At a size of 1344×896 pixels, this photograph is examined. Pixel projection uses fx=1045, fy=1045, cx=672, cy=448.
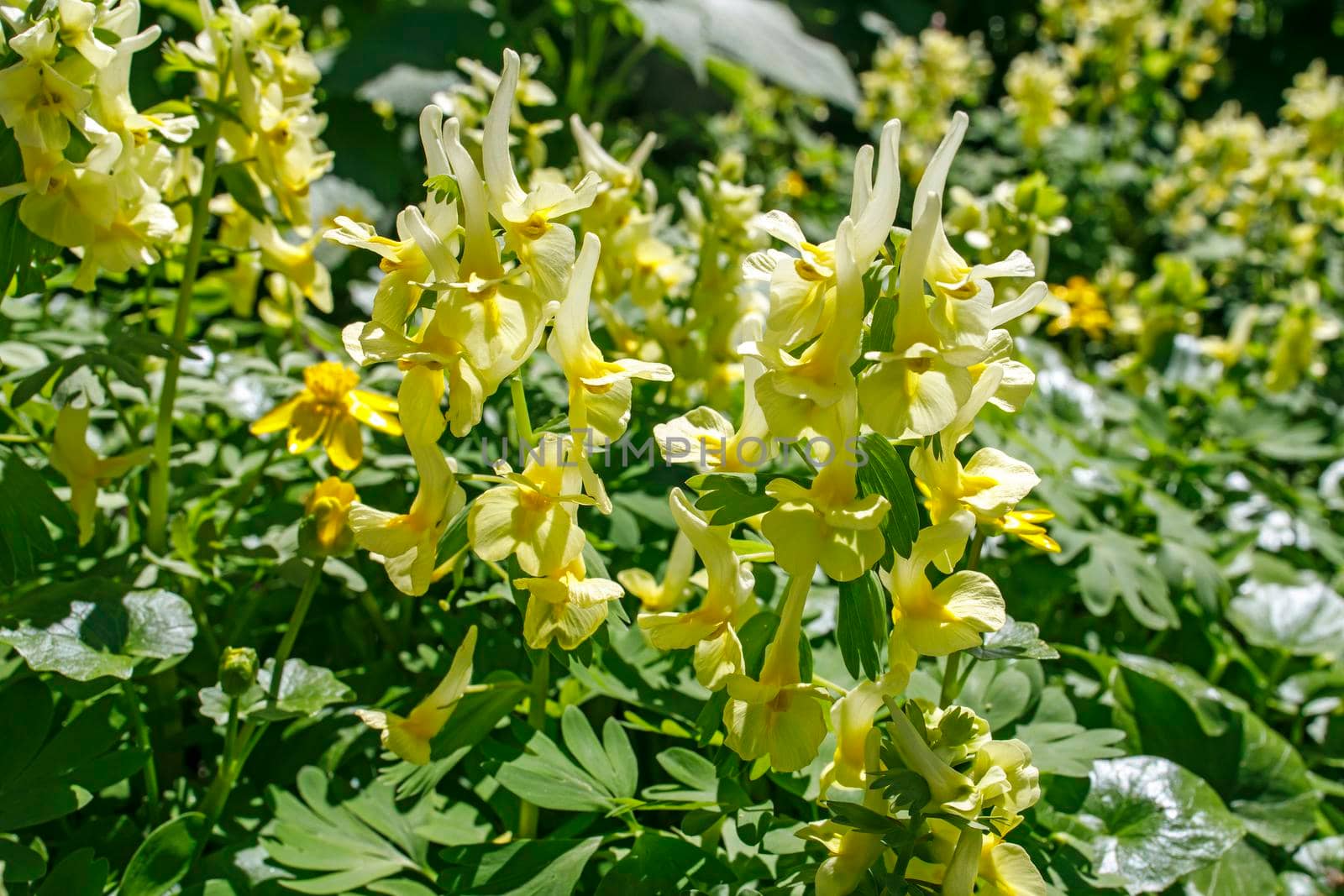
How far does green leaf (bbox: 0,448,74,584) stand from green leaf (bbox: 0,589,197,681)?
7 centimetres

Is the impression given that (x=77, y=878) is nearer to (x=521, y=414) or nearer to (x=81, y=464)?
(x=81, y=464)

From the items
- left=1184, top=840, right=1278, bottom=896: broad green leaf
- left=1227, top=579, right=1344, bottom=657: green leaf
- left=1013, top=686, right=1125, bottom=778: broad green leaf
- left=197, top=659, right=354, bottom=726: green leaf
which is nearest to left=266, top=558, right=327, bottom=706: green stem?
left=197, top=659, right=354, bottom=726: green leaf

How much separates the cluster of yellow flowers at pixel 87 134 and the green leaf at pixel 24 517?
0.24 meters

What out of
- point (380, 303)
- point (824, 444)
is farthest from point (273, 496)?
point (824, 444)

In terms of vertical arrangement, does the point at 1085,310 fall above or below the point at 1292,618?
above

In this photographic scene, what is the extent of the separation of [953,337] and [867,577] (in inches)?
9.2

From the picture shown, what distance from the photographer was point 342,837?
3.93 feet

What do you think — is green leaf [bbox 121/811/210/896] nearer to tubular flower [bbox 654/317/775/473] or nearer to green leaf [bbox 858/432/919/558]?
tubular flower [bbox 654/317/775/473]

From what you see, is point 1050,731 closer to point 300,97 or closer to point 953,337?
point 953,337

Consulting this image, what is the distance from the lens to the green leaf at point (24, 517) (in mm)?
1150

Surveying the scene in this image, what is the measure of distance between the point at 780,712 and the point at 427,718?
0.36m

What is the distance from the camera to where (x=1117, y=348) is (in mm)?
4035

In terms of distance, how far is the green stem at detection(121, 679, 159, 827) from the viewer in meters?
1.19

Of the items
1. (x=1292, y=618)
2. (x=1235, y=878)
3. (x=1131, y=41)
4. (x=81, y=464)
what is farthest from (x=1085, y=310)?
(x=81, y=464)
